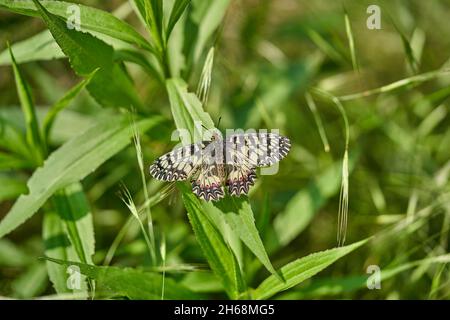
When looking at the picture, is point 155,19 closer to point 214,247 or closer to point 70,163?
point 70,163

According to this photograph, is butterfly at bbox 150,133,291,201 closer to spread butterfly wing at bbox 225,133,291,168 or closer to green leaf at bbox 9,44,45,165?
spread butterfly wing at bbox 225,133,291,168

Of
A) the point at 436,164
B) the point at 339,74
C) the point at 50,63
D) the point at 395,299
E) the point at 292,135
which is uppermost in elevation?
the point at 50,63

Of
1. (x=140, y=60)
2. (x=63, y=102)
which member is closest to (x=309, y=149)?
(x=140, y=60)

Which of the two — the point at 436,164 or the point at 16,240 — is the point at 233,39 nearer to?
the point at 436,164

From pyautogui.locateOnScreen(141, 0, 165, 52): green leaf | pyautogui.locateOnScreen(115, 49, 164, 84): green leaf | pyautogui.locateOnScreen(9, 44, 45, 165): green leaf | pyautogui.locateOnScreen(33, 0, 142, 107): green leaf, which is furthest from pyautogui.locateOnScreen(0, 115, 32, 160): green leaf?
pyautogui.locateOnScreen(141, 0, 165, 52): green leaf

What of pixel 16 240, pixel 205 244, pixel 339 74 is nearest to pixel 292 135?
→ pixel 339 74
